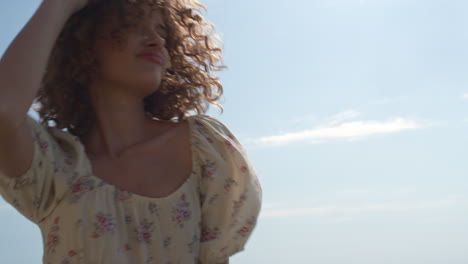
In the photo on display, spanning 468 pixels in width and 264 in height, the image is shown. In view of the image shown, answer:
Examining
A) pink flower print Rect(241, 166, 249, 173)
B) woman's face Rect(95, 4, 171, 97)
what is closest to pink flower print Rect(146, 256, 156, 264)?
pink flower print Rect(241, 166, 249, 173)

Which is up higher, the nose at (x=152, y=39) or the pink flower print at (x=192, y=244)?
the nose at (x=152, y=39)

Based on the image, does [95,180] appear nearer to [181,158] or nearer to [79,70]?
[181,158]

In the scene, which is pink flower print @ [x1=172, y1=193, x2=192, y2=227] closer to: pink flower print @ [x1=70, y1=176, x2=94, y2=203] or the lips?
pink flower print @ [x1=70, y1=176, x2=94, y2=203]

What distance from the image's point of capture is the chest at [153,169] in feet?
6.07

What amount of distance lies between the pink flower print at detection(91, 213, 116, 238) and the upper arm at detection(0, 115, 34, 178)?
0.27 m

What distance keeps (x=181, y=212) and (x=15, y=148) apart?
1.83 feet

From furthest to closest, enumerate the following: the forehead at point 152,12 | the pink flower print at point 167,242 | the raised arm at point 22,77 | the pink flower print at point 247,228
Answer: the forehead at point 152,12 < the pink flower print at point 247,228 < the pink flower print at point 167,242 < the raised arm at point 22,77

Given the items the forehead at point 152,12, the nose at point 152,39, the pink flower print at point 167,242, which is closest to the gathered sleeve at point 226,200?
the pink flower print at point 167,242

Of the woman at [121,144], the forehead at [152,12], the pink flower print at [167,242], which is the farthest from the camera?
the forehead at [152,12]

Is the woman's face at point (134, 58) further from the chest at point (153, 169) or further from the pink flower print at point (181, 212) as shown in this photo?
the pink flower print at point (181, 212)

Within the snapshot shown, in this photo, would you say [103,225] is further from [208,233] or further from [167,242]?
[208,233]

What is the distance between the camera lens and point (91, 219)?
173cm

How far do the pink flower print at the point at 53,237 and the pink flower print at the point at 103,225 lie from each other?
0.40ft

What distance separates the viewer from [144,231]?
5.83ft
